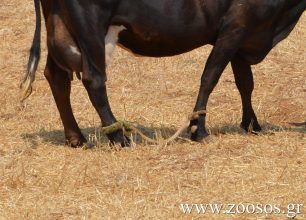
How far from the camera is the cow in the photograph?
6086 mm

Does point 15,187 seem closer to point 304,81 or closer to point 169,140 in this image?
point 169,140

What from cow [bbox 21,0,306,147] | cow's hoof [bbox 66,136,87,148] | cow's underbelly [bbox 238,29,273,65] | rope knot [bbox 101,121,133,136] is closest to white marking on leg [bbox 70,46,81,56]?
cow [bbox 21,0,306,147]

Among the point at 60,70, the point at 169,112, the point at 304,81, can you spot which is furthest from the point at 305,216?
the point at 304,81

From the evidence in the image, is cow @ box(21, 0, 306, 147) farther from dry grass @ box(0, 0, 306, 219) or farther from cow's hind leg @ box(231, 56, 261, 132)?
dry grass @ box(0, 0, 306, 219)

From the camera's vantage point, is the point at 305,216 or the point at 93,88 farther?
the point at 93,88

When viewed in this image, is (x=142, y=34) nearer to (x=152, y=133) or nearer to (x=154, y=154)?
(x=154, y=154)

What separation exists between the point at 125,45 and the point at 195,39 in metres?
0.66

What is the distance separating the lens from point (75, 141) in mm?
6551

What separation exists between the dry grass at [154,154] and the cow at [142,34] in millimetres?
473

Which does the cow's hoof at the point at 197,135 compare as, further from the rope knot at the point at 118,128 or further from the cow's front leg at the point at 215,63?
the rope knot at the point at 118,128

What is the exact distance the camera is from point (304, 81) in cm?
919

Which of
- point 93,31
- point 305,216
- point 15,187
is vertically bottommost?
point 15,187

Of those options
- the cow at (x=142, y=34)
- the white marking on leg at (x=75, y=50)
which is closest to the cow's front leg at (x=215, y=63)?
the cow at (x=142, y=34)

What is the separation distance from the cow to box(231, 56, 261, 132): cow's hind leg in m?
0.15
